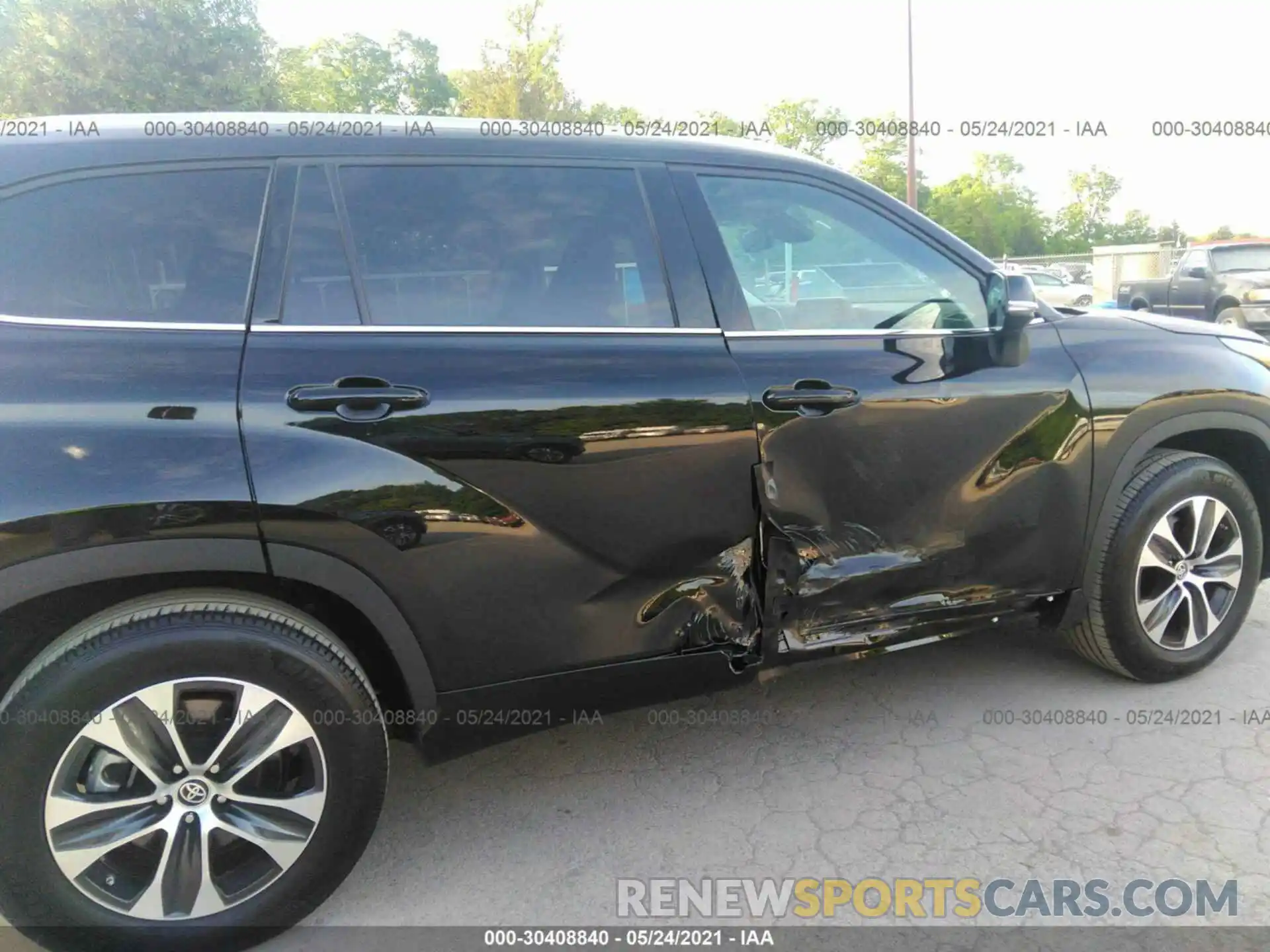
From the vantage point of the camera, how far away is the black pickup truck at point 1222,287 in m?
13.0

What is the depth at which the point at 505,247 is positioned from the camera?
7.61 ft

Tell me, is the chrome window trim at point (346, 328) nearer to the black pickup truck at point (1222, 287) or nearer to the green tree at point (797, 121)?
the black pickup truck at point (1222, 287)

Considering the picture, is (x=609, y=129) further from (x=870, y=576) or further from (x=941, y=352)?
(x=870, y=576)

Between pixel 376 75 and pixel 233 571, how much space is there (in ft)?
142

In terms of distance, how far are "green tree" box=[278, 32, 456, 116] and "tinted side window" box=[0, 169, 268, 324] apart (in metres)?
36.3

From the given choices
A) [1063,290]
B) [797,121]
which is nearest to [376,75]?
[797,121]

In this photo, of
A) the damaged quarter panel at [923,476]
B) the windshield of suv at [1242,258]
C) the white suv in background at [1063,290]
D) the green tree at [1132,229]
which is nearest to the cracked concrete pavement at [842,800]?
the damaged quarter panel at [923,476]

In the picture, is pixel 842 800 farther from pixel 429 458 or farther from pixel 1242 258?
pixel 1242 258

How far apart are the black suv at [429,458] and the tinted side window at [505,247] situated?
10 mm

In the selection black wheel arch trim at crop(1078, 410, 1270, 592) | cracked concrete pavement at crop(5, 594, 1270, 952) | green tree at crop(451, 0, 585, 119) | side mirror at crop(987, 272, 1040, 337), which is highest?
green tree at crop(451, 0, 585, 119)

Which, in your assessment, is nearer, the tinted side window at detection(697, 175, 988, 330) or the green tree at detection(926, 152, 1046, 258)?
the tinted side window at detection(697, 175, 988, 330)

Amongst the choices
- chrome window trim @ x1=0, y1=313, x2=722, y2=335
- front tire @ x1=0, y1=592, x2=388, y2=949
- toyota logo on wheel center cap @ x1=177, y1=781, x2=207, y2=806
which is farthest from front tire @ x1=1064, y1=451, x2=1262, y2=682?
toyota logo on wheel center cap @ x1=177, y1=781, x2=207, y2=806

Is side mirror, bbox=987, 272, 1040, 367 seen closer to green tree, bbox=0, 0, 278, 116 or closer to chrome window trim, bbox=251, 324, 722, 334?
chrome window trim, bbox=251, 324, 722, 334

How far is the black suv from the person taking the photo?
191 cm
